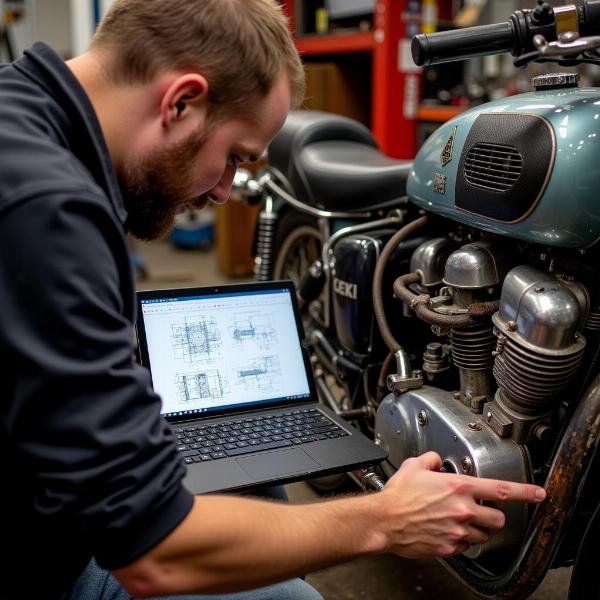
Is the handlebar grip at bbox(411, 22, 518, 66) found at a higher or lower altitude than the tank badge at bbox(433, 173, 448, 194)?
higher

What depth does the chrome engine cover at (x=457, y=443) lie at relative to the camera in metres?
1.20

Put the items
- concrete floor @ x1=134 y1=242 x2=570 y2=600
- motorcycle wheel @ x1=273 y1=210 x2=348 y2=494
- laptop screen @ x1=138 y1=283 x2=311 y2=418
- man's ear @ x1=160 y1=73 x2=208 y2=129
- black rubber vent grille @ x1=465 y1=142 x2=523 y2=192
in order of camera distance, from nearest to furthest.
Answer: man's ear @ x1=160 y1=73 x2=208 y2=129 → black rubber vent grille @ x1=465 y1=142 x2=523 y2=192 → laptop screen @ x1=138 y1=283 x2=311 y2=418 → concrete floor @ x1=134 y1=242 x2=570 y2=600 → motorcycle wheel @ x1=273 y1=210 x2=348 y2=494

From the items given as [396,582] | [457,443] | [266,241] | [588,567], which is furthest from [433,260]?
[266,241]

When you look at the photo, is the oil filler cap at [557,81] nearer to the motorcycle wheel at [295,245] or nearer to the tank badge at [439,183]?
the tank badge at [439,183]

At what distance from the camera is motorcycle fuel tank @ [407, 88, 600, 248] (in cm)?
109

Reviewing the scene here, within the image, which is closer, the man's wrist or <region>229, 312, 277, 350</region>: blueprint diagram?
the man's wrist

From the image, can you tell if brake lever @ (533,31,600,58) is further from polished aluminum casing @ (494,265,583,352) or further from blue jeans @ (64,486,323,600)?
blue jeans @ (64,486,323,600)

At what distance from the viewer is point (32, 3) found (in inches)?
255

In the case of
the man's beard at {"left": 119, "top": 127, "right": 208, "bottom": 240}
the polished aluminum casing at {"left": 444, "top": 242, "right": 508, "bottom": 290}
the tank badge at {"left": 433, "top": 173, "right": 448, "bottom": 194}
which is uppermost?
the man's beard at {"left": 119, "top": 127, "right": 208, "bottom": 240}

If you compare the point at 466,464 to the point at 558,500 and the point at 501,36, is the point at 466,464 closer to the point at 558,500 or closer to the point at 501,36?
the point at 558,500

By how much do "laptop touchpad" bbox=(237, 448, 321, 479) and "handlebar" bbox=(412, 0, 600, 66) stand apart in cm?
65

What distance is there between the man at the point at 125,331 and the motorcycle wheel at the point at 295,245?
45.7 inches

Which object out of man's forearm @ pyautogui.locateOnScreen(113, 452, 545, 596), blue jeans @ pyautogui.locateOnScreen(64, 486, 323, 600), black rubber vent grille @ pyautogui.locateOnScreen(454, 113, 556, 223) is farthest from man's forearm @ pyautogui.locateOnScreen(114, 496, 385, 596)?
→ black rubber vent grille @ pyautogui.locateOnScreen(454, 113, 556, 223)

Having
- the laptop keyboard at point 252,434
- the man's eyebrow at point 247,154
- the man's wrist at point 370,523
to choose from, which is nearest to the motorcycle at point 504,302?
the laptop keyboard at point 252,434
